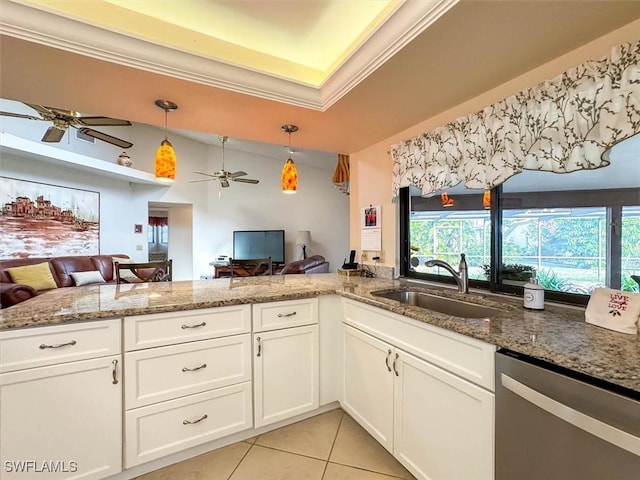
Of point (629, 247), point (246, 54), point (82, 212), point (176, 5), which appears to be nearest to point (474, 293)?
point (629, 247)

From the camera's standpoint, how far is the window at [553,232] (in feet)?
4.16

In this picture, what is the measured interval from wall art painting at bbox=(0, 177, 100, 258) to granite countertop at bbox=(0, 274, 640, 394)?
11.8 feet

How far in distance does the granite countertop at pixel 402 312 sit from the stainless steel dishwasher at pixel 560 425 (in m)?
0.04

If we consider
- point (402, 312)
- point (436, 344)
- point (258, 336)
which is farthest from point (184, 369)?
point (436, 344)

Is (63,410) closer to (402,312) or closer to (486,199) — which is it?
(402,312)

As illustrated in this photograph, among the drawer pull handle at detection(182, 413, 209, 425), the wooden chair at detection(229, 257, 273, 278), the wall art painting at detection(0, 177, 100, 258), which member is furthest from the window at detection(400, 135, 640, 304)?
the wall art painting at detection(0, 177, 100, 258)

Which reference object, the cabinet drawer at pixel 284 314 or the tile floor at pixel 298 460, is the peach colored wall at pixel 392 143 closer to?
the cabinet drawer at pixel 284 314

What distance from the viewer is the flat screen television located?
7.00m

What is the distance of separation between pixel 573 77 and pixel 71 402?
2.64 m

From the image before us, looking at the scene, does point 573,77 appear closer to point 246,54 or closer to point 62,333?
point 246,54

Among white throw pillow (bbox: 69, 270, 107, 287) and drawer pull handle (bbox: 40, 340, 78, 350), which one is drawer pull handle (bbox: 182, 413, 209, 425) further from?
white throw pillow (bbox: 69, 270, 107, 287)

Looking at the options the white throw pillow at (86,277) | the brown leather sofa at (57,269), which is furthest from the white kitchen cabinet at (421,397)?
the white throw pillow at (86,277)

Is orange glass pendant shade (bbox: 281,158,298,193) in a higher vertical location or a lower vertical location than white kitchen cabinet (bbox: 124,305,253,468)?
higher

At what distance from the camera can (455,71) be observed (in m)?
1.47
